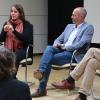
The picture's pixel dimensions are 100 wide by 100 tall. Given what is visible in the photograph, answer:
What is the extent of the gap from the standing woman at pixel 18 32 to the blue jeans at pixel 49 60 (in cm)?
43

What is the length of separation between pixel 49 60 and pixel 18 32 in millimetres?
655

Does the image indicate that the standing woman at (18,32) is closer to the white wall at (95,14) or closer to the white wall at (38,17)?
the white wall at (95,14)

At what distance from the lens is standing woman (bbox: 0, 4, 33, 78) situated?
480 centimetres

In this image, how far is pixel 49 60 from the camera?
176 inches

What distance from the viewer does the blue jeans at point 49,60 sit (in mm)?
4441

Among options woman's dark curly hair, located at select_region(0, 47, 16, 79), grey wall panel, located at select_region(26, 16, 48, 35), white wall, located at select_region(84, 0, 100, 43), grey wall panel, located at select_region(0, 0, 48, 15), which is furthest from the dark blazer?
grey wall panel, located at select_region(26, 16, 48, 35)

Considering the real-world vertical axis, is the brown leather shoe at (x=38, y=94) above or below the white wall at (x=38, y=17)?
below

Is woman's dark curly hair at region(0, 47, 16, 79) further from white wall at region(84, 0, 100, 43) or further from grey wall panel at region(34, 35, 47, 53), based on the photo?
grey wall panel at region(34, 35, 47, 53)

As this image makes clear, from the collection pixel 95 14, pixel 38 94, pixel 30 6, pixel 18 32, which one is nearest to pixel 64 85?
pixel 38 94

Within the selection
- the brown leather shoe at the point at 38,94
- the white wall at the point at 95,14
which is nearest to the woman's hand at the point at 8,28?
the brown leather shoe at the point at 38,94

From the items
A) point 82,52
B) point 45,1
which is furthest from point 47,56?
point 45,1

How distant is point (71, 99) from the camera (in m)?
4.26

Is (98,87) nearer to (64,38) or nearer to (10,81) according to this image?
(64,38)

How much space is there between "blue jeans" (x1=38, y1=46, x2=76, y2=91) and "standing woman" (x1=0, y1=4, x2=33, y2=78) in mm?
428
